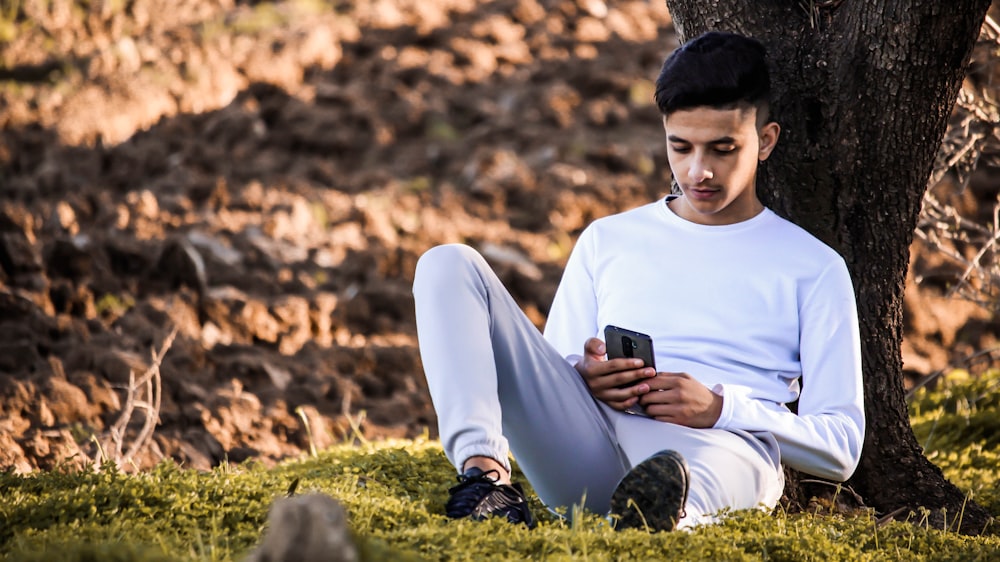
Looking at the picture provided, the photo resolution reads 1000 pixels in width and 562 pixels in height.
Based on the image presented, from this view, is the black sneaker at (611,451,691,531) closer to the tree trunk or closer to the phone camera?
the phone camera

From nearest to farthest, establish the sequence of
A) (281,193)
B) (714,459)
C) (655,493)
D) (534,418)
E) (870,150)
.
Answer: (655,493) < (714,459) < (534,418) < (870,150) < (281,193)

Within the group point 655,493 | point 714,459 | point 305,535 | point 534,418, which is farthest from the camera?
point 534,418

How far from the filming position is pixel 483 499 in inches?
101

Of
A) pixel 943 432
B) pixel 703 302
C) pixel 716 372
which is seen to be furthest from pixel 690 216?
pixel 943 432

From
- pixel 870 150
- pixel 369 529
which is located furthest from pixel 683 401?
pixel 870 150

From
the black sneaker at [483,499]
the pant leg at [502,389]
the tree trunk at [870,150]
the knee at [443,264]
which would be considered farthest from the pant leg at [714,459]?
the tree trunk at [870,150]

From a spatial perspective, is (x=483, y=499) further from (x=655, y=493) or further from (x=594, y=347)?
(x=594, y=347)

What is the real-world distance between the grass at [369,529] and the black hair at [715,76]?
3.64 feet

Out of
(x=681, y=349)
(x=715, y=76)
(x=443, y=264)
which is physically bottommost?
(x=681, y=349)

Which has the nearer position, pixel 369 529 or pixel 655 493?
pixel 655 493

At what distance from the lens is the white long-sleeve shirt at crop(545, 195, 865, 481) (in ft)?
9.34

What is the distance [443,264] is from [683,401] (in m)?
0.70

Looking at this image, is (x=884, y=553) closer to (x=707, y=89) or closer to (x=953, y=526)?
(x=953, y=526)

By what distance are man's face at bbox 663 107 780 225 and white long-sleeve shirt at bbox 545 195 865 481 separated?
128mm
